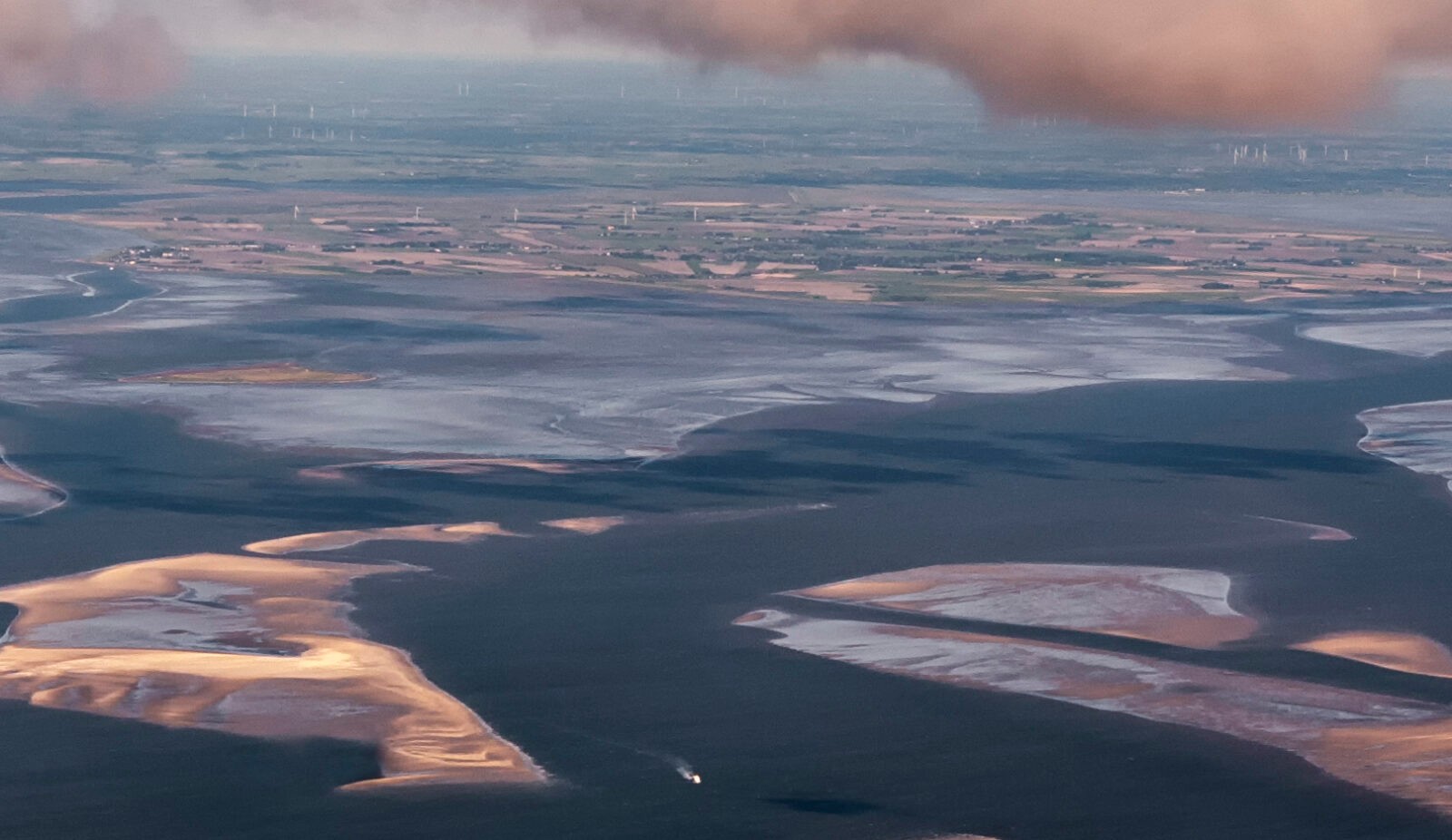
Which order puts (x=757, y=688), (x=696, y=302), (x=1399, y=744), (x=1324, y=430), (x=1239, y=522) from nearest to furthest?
(x=1399, y=744), (x=757, y=688), (x=1239, y=522), (x=1324, y=430), (x=696, y=302)

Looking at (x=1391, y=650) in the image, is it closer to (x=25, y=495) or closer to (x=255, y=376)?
(x=25, y=495)

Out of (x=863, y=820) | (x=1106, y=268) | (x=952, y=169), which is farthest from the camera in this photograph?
(x=952, y=169)

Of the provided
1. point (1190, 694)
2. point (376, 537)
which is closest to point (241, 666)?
point (376, 537)

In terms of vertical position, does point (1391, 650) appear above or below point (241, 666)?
above

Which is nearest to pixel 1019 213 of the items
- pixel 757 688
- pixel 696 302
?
pixel 696 302

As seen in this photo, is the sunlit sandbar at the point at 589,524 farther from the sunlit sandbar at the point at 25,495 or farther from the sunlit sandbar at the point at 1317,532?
the sunlit sandbar at the point at 1317,532

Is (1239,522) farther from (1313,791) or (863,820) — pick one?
(863,820)
